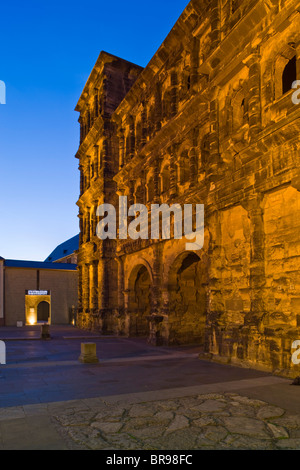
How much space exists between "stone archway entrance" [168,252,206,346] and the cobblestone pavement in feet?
30.9

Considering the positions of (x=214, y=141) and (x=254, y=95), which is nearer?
(x=254, y=95)

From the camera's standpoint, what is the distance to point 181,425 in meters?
4.94

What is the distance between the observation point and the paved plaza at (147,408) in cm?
440

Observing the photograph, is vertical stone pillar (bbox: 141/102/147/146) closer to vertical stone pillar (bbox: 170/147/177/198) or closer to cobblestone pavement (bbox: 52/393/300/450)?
vertical stone pillar (bbox: 170/147/177/198)

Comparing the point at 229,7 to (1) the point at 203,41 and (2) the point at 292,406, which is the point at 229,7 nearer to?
(1) the point at 203,41

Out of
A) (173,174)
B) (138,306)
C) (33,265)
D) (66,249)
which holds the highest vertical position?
(173,174)

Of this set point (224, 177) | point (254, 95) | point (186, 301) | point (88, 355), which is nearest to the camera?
point (254, 95)

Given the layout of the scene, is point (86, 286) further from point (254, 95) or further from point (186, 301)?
point (254, 95)

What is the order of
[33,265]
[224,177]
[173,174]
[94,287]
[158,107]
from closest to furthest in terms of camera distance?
[224,177], [173,174], [158,107], [94,287], [33,265]

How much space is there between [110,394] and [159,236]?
979 centimetres

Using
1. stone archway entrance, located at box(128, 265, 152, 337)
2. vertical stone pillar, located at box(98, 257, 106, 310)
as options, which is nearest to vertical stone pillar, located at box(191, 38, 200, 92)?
stone archway entrance, located at box(128, 265, 152, 337)

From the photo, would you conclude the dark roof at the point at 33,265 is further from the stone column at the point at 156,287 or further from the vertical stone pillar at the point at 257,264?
the vertical stone pillar at the point at 257,264

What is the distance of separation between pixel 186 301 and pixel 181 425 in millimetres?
11120

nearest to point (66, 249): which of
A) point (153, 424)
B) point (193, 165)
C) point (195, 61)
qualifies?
point (193, 165)
